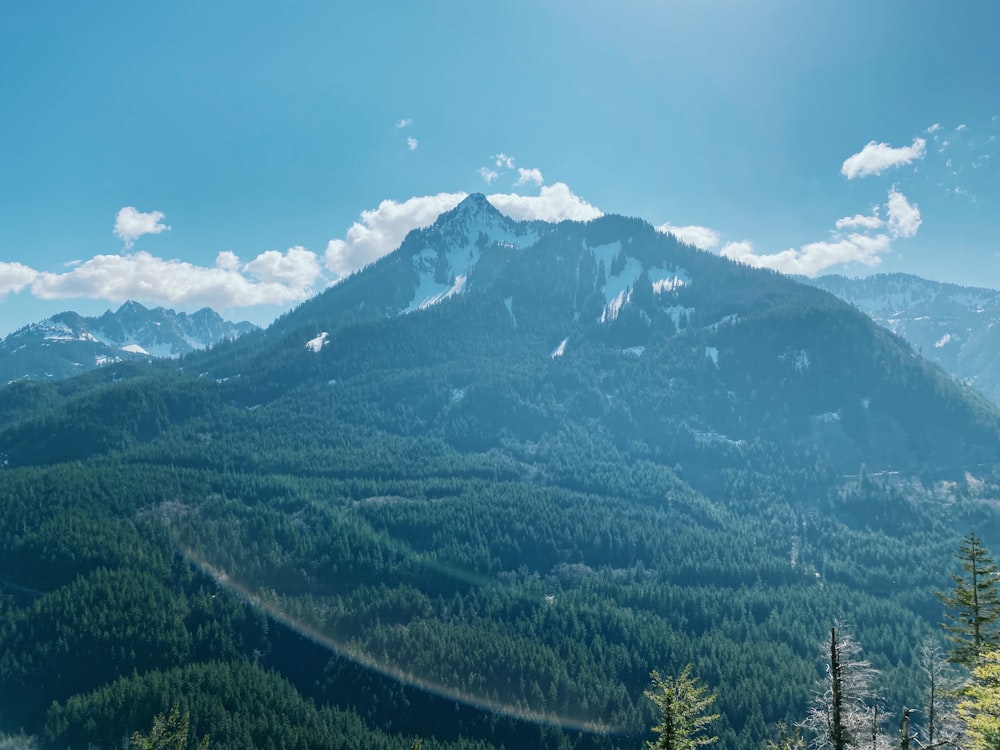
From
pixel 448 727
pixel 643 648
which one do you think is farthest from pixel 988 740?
pixel 643 648

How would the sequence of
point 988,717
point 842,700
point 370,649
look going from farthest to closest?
point 370,649 < point 842,700 < point 988,717

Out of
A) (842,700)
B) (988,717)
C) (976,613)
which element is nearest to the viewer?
(988,717)

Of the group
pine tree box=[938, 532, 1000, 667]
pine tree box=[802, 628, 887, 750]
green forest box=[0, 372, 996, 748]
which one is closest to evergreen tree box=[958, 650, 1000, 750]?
pine tree box=[802, 628, 887, 750]

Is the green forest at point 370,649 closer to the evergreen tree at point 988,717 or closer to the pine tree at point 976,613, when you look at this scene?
the pine tree at point 976,613

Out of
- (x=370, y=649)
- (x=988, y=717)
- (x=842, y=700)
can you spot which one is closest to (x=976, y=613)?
(x=842, y=700)

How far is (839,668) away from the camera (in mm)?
30688

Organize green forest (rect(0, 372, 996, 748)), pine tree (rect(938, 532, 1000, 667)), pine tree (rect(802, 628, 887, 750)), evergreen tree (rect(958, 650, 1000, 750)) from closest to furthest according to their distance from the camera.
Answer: evergreen tree (rect(958, 650, 1000, 750)) → pine tree (rect(802, 628, 887, 750)) → pine tree (rect(938, 532, 1000, 667)) → green forest (rect(0, 372, 996, 748))

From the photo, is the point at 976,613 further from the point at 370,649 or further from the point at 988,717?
the point at 370,649

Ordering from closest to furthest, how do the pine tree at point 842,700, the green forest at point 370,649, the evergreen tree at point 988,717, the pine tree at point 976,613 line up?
the evergreen tree at point 988,717 → the pine tree at point 842,700 → the pine tree at point 976,613 → the green forest at point 370,649

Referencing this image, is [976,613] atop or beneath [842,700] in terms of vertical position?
atop

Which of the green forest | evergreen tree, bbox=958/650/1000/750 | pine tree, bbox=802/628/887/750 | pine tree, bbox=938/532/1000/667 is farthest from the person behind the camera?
the green forest

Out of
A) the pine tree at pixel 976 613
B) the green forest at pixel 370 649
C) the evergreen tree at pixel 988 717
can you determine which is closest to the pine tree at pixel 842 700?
the evergreen tree at pixel 988 717

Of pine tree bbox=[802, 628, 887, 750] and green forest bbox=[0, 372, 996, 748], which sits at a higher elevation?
pine tree bbox=[802, 628, 887, 750]

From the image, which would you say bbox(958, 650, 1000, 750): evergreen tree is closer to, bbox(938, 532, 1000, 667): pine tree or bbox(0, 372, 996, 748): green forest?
bbox(938, 532, 1000, 667): pine tree
